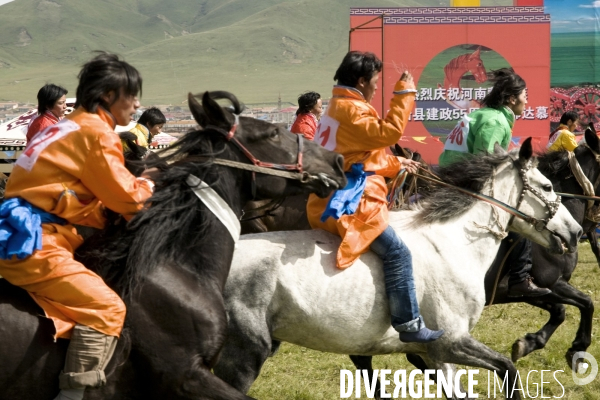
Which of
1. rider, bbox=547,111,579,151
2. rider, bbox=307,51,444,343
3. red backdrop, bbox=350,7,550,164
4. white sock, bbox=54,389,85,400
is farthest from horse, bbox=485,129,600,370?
red backdrop, bbox=350,7,550,164

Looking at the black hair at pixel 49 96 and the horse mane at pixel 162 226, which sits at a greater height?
the black hair at pixel 49 96

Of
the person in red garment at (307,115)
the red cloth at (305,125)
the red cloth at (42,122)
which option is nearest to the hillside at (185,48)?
the person in red garment at (307,115)

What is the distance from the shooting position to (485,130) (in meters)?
6.41

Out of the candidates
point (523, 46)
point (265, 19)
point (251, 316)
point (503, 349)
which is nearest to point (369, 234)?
point (251, 316)

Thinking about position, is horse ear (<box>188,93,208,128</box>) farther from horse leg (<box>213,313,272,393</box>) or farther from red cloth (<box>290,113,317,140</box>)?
red cloth (<box>290,113,317,140</box>)

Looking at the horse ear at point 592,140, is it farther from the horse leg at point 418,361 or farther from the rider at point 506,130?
the horse leg at point 418,361

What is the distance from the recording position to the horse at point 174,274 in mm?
3475

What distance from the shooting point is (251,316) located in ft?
15.2

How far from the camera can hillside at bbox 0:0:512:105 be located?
10900 cm

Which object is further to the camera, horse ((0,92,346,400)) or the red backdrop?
the red backdrop

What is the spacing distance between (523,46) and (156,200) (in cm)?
1389

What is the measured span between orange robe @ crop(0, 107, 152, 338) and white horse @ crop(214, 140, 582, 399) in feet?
4.12

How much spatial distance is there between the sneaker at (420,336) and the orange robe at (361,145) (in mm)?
528

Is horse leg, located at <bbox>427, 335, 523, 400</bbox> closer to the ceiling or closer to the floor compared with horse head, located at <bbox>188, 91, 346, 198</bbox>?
closer to the floor
